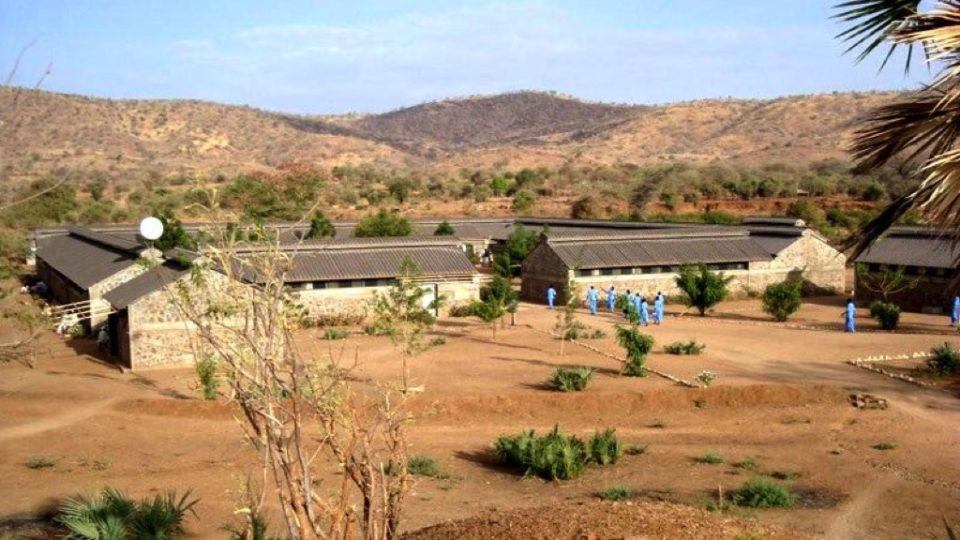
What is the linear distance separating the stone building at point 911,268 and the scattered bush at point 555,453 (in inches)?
726

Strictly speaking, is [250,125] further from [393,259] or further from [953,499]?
[953,499]

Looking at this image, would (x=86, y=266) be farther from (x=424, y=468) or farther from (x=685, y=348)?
(x=424, y=468)

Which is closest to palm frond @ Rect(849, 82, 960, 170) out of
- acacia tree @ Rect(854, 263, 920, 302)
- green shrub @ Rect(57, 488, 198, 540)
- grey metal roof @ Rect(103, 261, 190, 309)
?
green shrub @ Rect(57, 488, 198, 540)

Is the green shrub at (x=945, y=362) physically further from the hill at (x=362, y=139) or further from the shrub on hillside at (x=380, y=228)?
the hill at (x=362, y=139)

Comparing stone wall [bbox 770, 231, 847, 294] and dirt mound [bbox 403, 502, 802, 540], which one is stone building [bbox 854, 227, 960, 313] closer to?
stone wall [bbox 770, 231, 847, 294]

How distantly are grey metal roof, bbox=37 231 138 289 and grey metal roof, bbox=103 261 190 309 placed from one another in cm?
314

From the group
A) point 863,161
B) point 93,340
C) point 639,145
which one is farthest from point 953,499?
point 639,145

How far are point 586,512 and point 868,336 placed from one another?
68.8ft

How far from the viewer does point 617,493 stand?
13539 millimetres

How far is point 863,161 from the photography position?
585 cm

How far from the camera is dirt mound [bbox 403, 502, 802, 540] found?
8086 millimetres

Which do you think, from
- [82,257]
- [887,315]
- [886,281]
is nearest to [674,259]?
[886,281]

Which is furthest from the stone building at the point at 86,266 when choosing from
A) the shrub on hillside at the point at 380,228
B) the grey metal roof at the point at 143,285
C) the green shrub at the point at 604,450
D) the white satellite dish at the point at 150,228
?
the green shrub at the point at 604,450

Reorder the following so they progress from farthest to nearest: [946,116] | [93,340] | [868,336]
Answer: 1. [93,340]
2. [868,336]
3. [946,116]
